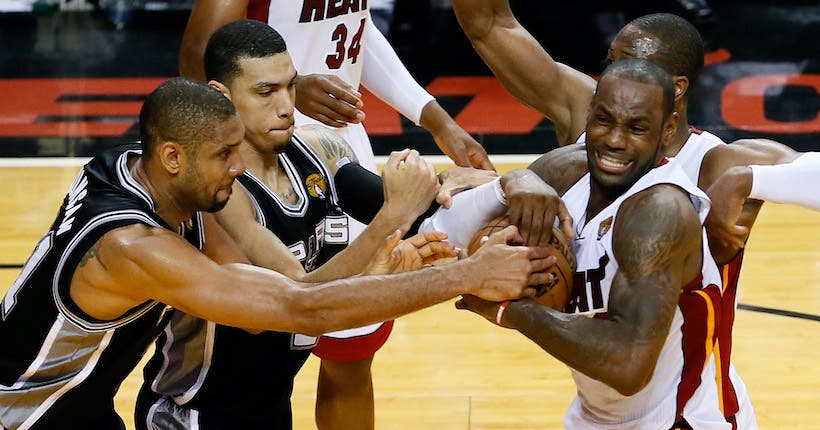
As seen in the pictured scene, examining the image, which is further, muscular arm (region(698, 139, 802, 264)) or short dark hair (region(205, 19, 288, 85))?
short dark hair (region(205, 19, 288, 85))

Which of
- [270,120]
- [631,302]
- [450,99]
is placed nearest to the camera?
[631,302]

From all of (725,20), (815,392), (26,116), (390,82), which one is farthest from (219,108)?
(725,20)

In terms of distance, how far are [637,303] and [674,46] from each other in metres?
1.09

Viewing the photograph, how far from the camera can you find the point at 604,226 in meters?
3.50

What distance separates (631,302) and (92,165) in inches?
60.2

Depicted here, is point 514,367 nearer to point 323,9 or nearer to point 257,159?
point 323,9

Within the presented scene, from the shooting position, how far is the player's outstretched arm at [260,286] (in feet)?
11.0

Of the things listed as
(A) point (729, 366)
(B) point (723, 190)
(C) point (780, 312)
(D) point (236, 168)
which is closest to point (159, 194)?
(D) point (236, 168)

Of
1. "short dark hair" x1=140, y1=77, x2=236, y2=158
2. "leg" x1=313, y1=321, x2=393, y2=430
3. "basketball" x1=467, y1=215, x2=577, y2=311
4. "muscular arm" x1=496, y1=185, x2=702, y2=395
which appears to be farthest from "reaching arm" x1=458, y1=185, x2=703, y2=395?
"leg" x1=313, y1=321, x2=393, y2=430

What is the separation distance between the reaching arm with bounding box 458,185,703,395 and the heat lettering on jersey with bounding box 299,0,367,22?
6.16 feet

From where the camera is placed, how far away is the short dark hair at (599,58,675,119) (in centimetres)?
346

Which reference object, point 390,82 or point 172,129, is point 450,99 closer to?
point 390,82

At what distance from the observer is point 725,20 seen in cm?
1074

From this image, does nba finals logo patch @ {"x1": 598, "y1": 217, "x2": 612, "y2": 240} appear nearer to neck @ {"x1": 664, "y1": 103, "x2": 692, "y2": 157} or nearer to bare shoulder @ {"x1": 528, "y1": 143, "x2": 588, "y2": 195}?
bare shoulder @ {"x1": 528, "y1": 143, "x2": 588, "y2": 195}
